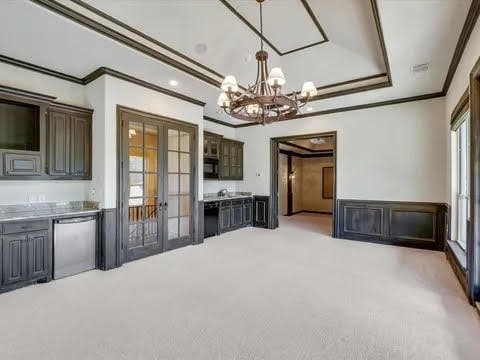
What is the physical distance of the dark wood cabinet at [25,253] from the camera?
10.2 feet

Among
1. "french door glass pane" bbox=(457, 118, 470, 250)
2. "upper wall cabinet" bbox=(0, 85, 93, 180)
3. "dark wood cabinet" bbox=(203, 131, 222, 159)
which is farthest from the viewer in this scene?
"dark wood cabinet" bbox=(203, 131, 222, 159)

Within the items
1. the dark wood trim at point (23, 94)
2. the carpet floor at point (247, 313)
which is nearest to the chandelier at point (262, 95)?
the carpet floor at point (247, 313)

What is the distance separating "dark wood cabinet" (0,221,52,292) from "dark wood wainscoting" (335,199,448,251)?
217 inches

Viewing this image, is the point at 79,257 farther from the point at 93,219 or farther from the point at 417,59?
the point at 417,59

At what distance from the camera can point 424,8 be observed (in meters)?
2.51

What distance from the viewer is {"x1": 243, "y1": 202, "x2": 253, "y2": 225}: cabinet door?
7.22 meters

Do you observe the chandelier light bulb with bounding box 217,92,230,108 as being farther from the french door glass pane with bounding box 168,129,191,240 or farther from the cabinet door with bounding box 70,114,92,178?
the cabinet door with bounding box 70,114,92,178

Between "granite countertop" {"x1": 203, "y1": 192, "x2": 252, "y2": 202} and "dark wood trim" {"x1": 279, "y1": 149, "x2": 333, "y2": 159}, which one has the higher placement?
"dark wood trim" {"x1": 279, "y1": 149, "x2": 333, "y2": 159}

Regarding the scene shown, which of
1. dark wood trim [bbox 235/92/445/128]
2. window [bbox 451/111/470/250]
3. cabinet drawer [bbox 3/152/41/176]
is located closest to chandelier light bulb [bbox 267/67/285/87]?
window [bbox 451/111/470/250]

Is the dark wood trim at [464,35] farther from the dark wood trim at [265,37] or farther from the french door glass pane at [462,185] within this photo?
the dark wood trim at [265,37]

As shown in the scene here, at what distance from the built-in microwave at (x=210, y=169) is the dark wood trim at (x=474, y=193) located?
5.03 metres

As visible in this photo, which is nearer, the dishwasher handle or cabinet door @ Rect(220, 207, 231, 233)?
the dishwasher handle

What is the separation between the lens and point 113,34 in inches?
124

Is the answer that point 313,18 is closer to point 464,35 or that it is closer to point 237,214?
point 464,35
